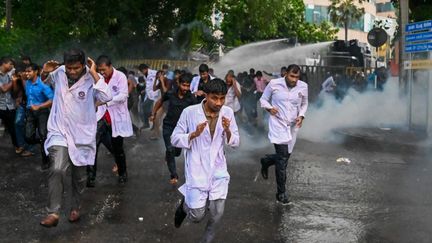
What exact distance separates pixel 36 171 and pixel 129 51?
659 inches

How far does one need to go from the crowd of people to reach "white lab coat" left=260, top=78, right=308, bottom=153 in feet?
0.04

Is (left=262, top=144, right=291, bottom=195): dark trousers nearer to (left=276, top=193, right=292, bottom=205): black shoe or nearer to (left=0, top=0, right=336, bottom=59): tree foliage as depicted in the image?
(left=276, top=193, right=292, bottom=205): black shoe

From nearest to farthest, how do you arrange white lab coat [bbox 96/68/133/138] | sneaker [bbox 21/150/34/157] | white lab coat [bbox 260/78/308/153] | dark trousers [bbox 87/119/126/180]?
white lab coat [bbox 260/78/308/153]
white lab coat [bbox 96/68/133/138]
dark trousers [bbox 87/119/126/180]
sneaker [bbox 21/150/34/157]

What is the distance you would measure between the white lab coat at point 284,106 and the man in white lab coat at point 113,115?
68.7 inches

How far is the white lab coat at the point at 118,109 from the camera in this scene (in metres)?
7.60

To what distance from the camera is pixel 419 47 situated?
Answer: 1287 cm

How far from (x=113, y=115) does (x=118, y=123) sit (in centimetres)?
12

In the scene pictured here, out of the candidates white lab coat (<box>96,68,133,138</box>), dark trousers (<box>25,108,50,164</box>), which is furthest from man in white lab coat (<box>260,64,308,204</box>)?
dark trousers (<box>25,108,50,164</box>)

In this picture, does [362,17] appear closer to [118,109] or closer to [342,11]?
[342,11]

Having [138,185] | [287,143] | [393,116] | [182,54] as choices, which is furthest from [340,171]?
[182,54]

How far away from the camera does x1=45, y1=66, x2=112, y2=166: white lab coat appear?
18.3 feet

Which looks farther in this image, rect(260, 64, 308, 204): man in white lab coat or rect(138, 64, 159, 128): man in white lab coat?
rect(138, 64, 159, 128): man in white lab coat

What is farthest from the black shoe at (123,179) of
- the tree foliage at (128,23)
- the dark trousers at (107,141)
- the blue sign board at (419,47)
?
the tree foliage at (128,23)


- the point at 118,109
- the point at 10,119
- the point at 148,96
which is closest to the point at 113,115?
the point at 118,109
